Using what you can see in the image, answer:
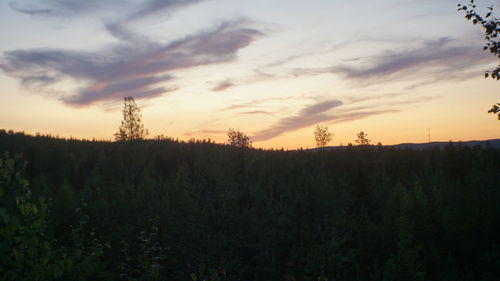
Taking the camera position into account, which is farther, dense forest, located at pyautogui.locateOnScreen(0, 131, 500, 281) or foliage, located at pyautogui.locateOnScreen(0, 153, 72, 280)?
dense forest, located at pyautogui.locateOnScreen(0, 131, 500, 281)

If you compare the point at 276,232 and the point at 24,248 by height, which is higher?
the point at 24,248

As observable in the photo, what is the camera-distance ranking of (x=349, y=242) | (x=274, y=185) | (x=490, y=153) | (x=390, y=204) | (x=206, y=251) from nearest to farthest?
1. (x=206, y=251)
2. (x=349, y=242)
3. (x=390, y=204)
4. (x=274, y=185)
5. (x=490, y=153)

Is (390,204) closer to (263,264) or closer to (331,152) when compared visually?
(263,264)

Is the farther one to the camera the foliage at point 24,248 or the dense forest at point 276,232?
the dense forest at point 276,232

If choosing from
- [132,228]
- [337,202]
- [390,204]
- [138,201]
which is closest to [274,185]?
[337,202]

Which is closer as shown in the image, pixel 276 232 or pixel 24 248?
pixel 24 248

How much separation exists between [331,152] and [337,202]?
1512cm

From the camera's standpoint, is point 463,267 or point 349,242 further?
point 349,242

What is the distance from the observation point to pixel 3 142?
923 inches

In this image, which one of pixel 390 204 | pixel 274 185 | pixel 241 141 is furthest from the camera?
pixel 241 141

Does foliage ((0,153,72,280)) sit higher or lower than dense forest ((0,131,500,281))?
higher

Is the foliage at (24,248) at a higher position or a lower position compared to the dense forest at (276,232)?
higher

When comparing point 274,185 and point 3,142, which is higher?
point 3,142

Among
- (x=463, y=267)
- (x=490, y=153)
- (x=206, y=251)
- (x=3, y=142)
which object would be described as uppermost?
(x=3, y=142)
